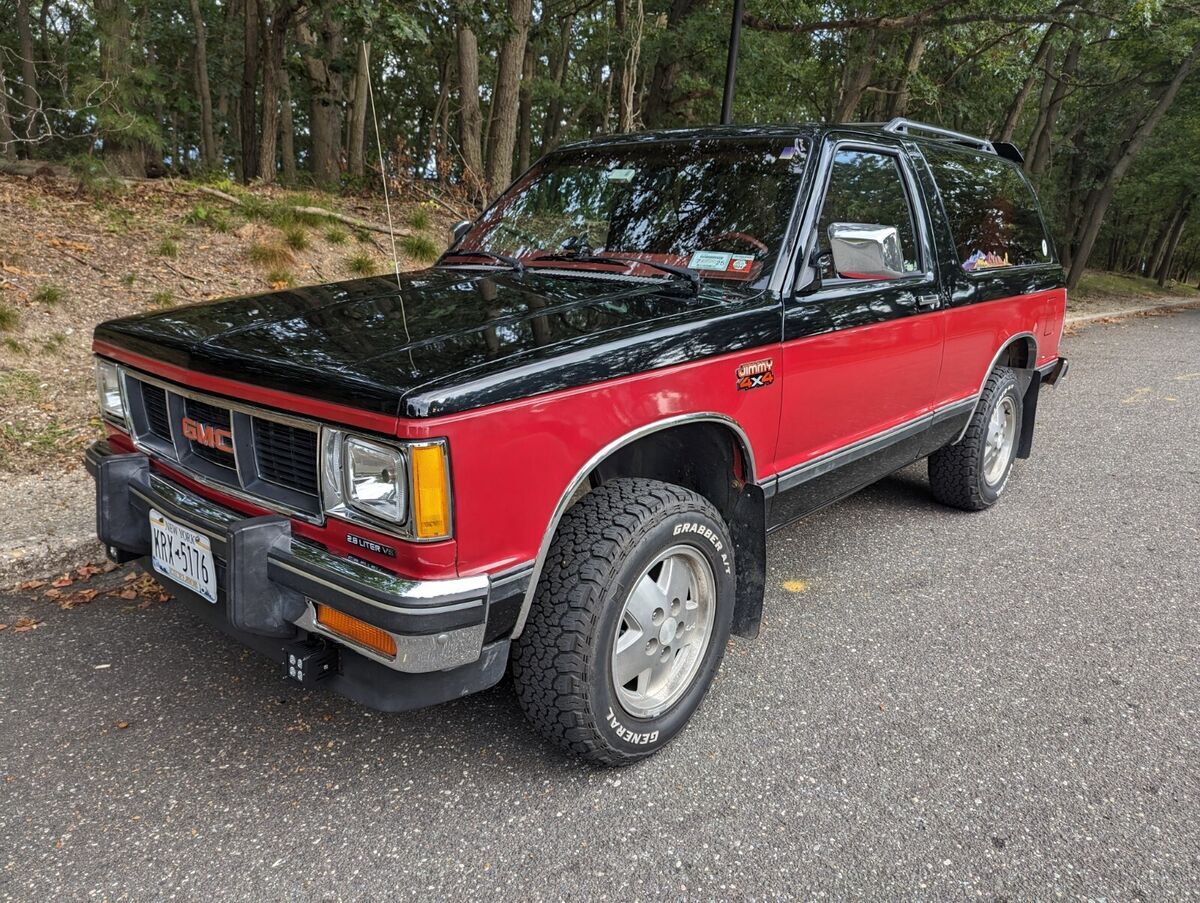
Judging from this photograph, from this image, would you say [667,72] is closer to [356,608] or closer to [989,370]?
[989,370]

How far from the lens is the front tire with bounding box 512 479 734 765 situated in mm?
2158

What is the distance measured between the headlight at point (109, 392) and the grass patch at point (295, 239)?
5316 mm

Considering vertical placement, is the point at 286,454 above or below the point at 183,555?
above

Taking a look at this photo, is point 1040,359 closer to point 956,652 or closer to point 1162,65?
point 956,652

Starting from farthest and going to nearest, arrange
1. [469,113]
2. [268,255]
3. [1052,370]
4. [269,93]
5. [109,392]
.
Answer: [269,93] → [469,113] → [268,255] → [1052,370] → [109,392]

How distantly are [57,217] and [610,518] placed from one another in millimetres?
7458

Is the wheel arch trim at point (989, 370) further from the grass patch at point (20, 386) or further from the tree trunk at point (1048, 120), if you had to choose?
the tree trunk at point (1048, 120)

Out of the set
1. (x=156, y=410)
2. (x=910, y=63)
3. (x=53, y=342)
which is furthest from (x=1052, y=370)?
(x=910, y=63)

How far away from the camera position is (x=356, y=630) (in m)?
1.94

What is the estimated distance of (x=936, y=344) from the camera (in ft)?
11.8

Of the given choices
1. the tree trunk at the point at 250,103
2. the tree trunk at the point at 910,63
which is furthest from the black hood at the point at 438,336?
the tree trunk at the point at 910,63

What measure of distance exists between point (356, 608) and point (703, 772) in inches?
46.9

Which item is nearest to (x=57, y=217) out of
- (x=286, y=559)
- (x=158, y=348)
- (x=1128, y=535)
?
(x=158, y=348)

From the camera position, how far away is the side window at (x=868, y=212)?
2896mm
